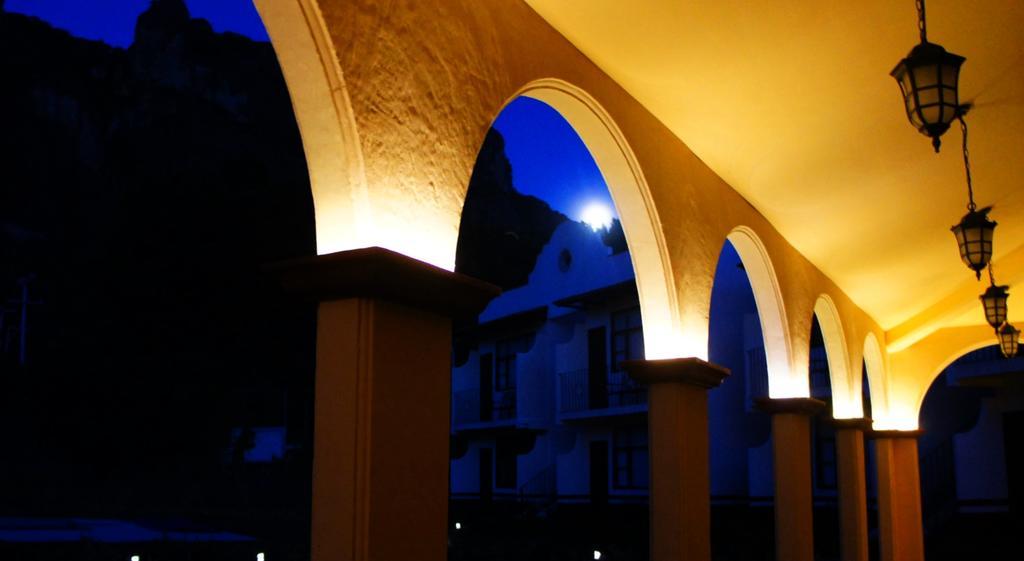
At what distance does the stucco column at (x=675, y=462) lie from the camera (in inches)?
251

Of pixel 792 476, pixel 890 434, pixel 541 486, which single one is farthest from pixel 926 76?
pixel 541 486

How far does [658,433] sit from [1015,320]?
10456 millimetres

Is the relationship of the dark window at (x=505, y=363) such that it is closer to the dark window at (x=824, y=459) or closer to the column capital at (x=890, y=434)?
the dark window at (x=824, y=459)

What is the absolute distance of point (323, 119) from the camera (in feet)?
11.8

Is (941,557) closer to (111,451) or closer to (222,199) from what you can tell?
Answer: (222,199)

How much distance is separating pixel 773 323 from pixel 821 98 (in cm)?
367

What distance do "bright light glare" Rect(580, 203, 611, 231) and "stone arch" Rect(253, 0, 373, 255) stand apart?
18.9m

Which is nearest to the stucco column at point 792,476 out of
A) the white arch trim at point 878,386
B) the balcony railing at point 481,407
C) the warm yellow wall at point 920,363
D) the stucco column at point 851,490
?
the stucco column at point 851,490

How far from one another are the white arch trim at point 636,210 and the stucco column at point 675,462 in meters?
0.38

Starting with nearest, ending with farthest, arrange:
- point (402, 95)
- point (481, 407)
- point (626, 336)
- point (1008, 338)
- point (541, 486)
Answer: point (402, 95), point (1008, 338), point (626, 336), point (541, 486), point (481, 407)

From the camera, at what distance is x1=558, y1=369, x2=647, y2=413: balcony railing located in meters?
21.8

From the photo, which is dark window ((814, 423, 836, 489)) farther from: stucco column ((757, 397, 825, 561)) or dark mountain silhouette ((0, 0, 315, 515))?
dark mountain silhouette ((0, 0, 315, 515))

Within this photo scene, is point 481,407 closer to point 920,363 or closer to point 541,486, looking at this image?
point 541,486

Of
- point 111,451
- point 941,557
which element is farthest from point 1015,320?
point 111,451
